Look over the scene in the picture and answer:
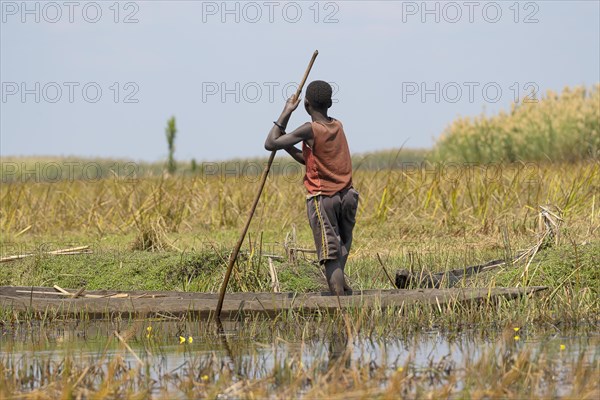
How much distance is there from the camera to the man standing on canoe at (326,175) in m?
7.91

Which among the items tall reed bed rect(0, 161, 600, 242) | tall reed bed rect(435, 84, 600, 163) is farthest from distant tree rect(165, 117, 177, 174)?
tall reed bed rect(0, 161, 600, 242)

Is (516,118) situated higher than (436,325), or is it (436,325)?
(516,118)

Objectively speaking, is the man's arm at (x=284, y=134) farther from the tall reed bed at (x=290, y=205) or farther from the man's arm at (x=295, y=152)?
the tall reed bed at (x=290, y=205)

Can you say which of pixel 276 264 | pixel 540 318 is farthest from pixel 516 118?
pixel 540 318

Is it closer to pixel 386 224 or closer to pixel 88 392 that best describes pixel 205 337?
→ pixel 88 392

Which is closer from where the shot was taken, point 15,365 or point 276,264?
point 15,365

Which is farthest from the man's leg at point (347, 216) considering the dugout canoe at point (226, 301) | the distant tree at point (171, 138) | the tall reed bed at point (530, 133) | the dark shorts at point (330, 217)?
the distant tree at point (171, 138)

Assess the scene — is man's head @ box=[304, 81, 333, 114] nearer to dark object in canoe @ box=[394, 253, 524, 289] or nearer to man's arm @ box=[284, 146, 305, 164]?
man's arm @ box=[284, 146, 305, 164]

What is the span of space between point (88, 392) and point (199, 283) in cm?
463

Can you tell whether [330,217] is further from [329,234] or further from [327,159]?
[327,159]

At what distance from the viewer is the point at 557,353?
621 cm

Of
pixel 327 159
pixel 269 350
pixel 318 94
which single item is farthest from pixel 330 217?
pixel 269 350

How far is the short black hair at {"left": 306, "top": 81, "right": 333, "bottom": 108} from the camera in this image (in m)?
7.97

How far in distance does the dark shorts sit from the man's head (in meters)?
0.72
